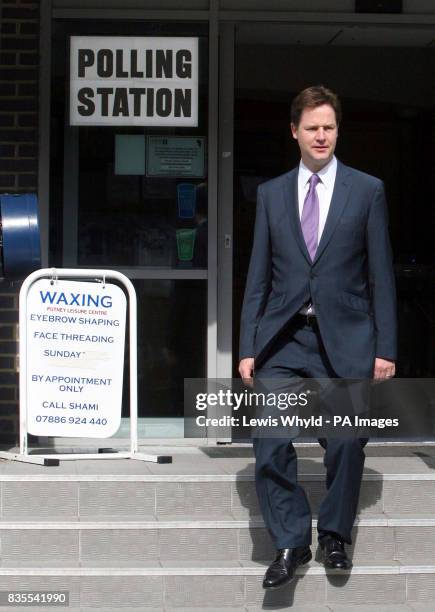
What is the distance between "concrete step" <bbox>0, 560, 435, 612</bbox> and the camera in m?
4.97

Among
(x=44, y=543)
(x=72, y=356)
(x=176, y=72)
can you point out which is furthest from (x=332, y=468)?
(x=176, y=72)

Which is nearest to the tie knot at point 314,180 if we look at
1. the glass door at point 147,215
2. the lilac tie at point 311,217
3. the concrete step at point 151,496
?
the lilac tie at point 311,217

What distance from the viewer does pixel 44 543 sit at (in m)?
5.20

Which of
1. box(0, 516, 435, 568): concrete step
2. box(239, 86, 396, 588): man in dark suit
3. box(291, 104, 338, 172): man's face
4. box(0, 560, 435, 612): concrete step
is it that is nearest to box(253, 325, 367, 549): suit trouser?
box(239, 86, 396, 588): man in dark suit

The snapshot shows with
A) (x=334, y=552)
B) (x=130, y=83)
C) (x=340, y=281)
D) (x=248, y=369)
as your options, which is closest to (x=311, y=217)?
(x=340, y=281)

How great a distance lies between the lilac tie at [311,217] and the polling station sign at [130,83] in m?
2.18

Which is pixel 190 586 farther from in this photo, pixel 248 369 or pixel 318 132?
pixel 318 132

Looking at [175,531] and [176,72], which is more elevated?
[176,72]

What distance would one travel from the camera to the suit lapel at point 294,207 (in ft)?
15.6

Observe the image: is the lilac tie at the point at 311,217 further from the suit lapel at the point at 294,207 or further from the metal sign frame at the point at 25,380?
the metal sign frame at the point at 25,380

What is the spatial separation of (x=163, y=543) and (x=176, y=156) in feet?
9.01

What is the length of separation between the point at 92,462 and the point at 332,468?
66.0 inches

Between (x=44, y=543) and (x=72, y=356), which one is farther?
(x=72, y=356)

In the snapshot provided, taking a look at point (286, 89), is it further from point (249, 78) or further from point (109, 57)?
point (109, 57)
